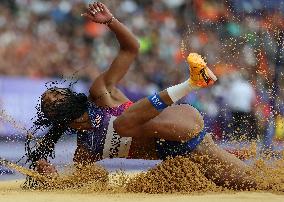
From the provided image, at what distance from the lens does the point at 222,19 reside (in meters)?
9.97

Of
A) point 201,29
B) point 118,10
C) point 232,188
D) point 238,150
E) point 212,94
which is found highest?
point 118,10

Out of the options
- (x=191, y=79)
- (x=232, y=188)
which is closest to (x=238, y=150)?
(x=232, y=188)

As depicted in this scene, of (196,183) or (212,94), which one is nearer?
(196,183)

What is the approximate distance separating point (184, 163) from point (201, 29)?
5351mm

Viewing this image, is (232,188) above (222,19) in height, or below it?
below

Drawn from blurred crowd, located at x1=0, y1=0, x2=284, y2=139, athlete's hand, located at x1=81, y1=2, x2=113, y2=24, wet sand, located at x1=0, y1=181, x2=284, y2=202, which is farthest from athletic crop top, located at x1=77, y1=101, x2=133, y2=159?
blurred crowd, located at x1=0, y1=0, x2=284, y2=139

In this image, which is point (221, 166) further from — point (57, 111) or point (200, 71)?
point (57, 111)

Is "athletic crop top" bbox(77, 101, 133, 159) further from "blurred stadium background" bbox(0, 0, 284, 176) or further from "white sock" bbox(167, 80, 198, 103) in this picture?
"blurred stadium background" bbox(0, 0, 284, 176)

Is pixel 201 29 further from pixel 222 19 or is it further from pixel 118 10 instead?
pixel 118 10

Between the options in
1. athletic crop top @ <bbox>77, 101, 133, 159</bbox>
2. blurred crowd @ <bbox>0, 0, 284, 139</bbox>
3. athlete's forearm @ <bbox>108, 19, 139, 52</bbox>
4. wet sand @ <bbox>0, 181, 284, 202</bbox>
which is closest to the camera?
wet sand @ <bbox>0, 181, 284, 202</bbox>

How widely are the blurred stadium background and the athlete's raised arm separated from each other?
3147mm

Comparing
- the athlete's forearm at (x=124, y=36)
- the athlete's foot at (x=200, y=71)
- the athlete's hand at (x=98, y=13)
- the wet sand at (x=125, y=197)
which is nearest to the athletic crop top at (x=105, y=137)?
the wet sand at (x=125, y=197)

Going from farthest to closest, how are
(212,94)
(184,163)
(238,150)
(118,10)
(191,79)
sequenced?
(118,10)
(212,94)
(238,150)
(184,163)
(191,79)

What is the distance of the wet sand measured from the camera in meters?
4.36
